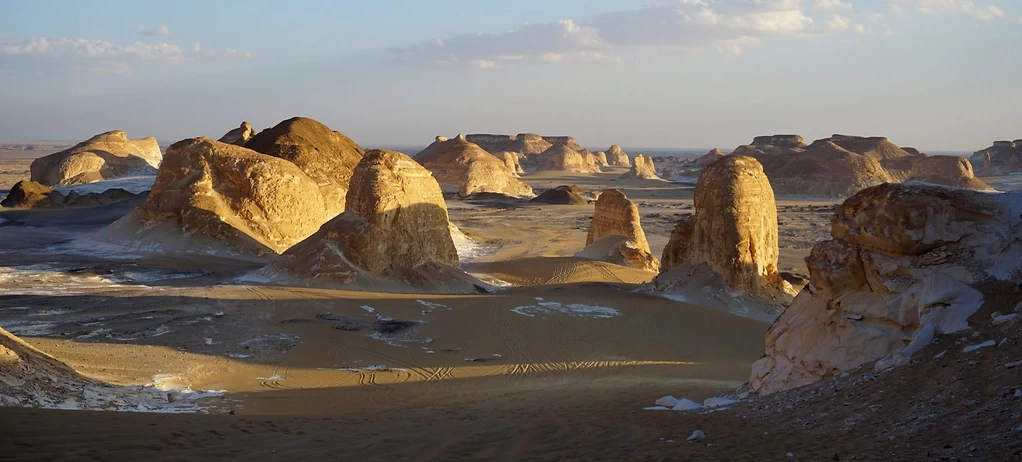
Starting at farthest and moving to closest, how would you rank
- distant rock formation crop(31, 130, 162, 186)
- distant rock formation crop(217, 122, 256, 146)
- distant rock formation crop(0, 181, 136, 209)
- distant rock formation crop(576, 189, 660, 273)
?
distant rock formation crop(31, 130, 162, 186)
distant rock formation crop(217, 122, 256, 146)
distant rock formation crop(0, 181, 136, 209)
distant rock formation crop(576, 189, 660, 273)

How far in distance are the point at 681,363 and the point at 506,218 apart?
31233 mm

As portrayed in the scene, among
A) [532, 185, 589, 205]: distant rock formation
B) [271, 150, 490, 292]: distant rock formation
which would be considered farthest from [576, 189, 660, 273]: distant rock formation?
[532, 185, 589, 205]: distant rock formation

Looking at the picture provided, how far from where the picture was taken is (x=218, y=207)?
84.2ft

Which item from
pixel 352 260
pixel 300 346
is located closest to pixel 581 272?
pixel 352 260

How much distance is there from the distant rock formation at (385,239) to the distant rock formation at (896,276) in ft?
38.3

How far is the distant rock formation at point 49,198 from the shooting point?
3809cm

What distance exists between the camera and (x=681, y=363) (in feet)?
47.7

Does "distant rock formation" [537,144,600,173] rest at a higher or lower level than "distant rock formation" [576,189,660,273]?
higher

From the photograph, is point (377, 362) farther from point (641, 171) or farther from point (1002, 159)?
point (1002, 159)

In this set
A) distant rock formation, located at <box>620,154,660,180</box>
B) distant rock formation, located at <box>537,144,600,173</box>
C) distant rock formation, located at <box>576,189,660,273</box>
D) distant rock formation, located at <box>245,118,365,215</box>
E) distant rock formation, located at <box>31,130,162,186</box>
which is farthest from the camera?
distant rock formation, located at <box>537,144,600,173</box>

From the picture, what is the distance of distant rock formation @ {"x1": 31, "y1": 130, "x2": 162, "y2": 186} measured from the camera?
47.9m

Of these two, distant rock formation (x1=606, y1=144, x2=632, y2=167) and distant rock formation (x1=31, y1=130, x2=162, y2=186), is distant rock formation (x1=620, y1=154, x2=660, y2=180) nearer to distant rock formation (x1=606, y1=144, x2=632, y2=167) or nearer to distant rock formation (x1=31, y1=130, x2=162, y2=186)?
distant rock formation (x1=606, y1=144, x2=632, y2=167)

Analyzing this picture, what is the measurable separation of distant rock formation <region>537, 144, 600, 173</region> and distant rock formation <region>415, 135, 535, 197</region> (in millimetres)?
31902

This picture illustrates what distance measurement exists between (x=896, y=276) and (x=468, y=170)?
55270mm
